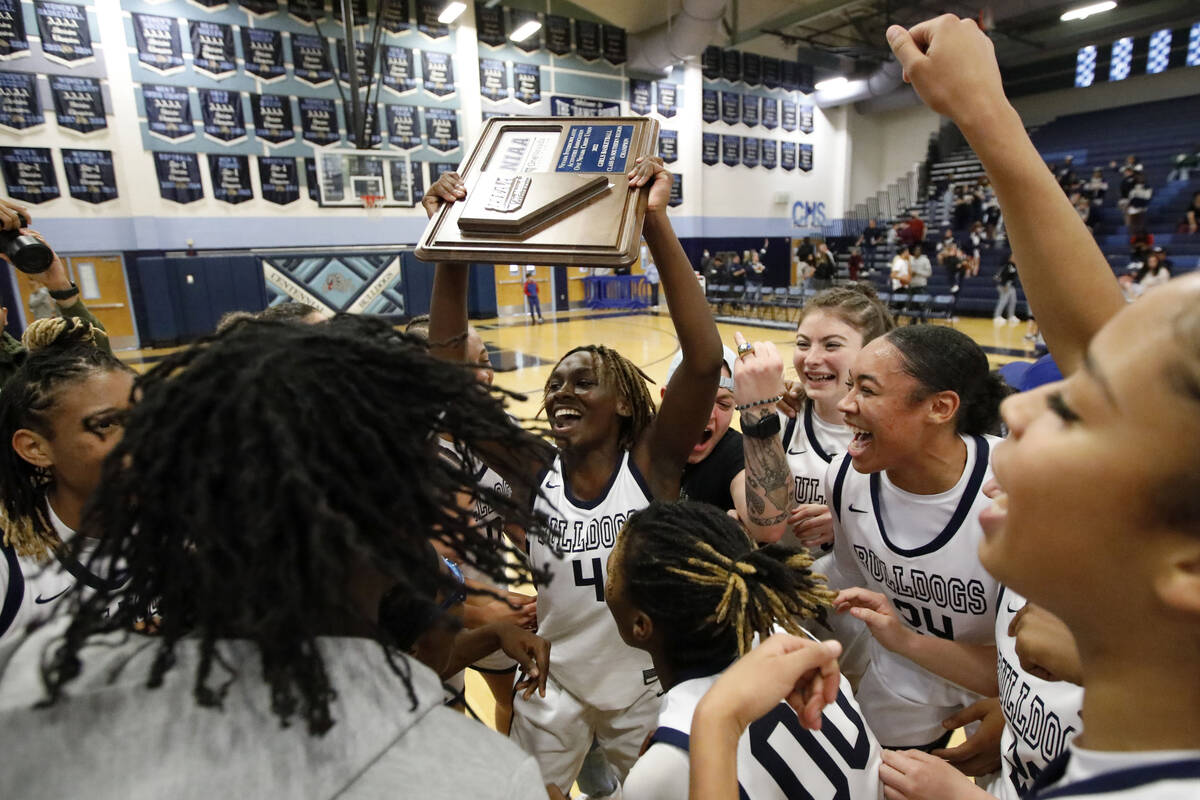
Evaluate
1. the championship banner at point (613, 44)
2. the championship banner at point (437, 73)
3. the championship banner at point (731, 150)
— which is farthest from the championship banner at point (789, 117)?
the championship banner at point (437, 73)

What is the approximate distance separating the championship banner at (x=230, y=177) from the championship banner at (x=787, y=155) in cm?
1337

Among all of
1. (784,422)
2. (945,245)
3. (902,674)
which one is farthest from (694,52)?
(902,674)

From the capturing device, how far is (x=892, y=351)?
176 cm

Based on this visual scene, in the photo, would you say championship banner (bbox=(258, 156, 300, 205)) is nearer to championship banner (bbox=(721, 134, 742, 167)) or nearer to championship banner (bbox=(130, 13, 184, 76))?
championship banner (bbox=(130, 13, 184, 76))

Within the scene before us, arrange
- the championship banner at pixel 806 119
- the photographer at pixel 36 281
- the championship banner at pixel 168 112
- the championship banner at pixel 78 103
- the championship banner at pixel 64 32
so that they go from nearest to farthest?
the photographer at pixel 36 281 < the championship banner at pixel 64 32 < the championship banner at pixel 78 103 < the championship banner at pixel 168 112 < the championship banner at pixel 806 119

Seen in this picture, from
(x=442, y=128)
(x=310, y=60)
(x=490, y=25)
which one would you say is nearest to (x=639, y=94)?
(x=490, y=25)

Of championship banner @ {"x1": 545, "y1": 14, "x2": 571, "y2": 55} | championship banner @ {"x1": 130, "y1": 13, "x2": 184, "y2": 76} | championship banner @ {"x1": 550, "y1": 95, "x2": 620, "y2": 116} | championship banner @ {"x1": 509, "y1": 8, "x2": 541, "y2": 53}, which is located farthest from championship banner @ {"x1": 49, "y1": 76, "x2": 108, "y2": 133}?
championship banner @ {"x1": 545, "y1": 14, "x2": 571, "y2": 55}

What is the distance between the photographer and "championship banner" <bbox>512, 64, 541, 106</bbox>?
44.7 ft

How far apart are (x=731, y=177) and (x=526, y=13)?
662 cm

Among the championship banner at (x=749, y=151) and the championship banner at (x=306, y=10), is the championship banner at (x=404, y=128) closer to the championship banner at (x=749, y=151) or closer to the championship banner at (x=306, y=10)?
the championship banner at (x=306, y=10)

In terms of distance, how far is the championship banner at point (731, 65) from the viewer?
1658cm

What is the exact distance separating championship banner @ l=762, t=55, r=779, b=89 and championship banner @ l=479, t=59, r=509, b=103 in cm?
750

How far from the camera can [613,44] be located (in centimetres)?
1478

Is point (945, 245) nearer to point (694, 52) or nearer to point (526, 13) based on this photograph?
point (694, 52)
